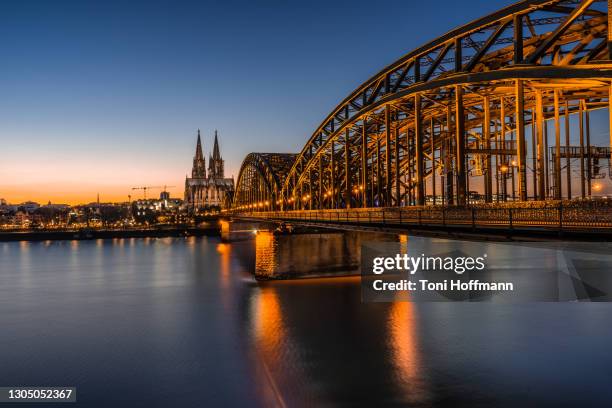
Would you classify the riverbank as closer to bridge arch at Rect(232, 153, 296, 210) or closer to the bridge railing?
bridge arch at Rect(232, 153, 296, 210)

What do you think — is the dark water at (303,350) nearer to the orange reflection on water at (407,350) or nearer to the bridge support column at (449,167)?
the orange reflection on water at (407,350)

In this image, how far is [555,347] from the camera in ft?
87.8

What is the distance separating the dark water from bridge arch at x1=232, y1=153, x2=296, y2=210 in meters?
47.1

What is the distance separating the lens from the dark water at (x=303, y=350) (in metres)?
20.9

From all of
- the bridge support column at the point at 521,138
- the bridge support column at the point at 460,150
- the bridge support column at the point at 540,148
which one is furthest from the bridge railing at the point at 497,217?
the bridge support column at the point at 540,148

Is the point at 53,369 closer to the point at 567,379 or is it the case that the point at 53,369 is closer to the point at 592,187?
the point at 567,379

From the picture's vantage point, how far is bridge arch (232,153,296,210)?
305 ft

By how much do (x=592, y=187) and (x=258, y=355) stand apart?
2412 cm

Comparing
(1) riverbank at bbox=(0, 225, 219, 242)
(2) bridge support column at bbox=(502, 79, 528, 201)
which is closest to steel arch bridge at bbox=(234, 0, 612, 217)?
(2) bridge support column at bbox=(502, 79, 528, 201)

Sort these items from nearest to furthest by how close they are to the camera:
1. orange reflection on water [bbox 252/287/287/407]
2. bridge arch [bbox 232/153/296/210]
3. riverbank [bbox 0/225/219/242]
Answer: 1. orange reflection on water [bbox 252/287/287/407]
2. bridge arch [bbox 232/153/296/210]
3. riverbank [bbox 0/225/219/242]

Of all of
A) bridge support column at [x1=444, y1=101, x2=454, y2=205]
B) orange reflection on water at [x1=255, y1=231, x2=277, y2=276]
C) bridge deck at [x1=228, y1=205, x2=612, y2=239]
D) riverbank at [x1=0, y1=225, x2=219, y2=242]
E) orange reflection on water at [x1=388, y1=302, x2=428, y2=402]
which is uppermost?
bridge support column at [x1=444, y1=101, x2=454, y2=205]

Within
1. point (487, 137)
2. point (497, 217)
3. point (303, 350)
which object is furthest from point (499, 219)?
point (303, 350)

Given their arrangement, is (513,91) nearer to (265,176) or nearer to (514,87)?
(514,87)

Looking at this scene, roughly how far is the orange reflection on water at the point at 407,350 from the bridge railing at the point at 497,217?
6.48 metres
